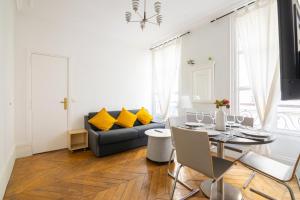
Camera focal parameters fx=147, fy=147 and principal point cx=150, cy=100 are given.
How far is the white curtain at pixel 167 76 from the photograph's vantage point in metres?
4.19

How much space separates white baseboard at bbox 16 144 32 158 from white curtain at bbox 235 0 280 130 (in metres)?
4.50

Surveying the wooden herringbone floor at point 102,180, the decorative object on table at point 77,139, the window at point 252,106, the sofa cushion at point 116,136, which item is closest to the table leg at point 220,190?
the wooden herringbone floor at point 102,180

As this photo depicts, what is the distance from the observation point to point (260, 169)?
154 cm

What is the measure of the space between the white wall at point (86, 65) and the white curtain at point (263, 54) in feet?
9.97

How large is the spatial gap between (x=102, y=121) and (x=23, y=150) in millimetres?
1622

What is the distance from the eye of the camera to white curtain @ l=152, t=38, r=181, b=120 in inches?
165

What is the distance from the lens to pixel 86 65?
3842 mm

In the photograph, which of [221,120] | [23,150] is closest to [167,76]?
[221,120]

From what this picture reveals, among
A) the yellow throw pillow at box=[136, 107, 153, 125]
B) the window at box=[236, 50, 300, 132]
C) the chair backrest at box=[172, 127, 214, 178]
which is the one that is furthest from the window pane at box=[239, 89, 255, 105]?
the yellow throw pillow at box=[136, 107, 153, 125]

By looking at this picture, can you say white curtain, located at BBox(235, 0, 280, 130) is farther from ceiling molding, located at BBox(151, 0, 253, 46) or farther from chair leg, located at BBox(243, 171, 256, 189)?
chair leg, located at BBox(243, 171, 256, 189)

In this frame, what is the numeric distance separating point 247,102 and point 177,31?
2.40 m

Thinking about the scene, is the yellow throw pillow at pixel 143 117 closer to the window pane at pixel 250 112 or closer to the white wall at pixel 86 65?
the white wall at pixel 86 65

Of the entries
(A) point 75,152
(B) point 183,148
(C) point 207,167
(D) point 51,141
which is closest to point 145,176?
(B) point 183,148

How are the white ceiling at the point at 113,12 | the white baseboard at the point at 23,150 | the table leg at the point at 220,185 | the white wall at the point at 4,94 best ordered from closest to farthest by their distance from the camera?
the table leg at the point at 220,185, the white wall at the point at 4,94, the white ceiling at the point at 113,12, the white baseboard at the point at 23,150
